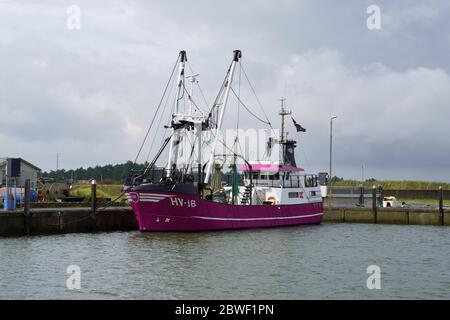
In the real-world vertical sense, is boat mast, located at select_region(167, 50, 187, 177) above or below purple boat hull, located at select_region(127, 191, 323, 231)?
above

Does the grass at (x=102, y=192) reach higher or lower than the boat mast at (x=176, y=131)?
lower

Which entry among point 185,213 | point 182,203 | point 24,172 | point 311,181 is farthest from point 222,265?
point 24,172

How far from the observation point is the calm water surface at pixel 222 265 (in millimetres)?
20469

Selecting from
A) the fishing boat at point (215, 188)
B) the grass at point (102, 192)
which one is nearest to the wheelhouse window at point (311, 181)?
the fishing boat at point (215, 188)

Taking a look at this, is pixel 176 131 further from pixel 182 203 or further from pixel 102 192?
pixel 102 192

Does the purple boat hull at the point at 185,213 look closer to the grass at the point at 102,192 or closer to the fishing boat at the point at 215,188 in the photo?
the fishing boat at the point at 215,188

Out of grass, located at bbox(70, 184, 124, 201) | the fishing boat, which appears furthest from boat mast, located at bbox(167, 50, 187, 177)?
grass, located at bbox(70, 184, 124, 201)

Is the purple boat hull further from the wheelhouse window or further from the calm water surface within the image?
the wheelhouse window

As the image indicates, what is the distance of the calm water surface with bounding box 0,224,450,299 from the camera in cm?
2047

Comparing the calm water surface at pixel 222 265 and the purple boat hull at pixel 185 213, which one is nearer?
the calm water surface at pixel 222 265

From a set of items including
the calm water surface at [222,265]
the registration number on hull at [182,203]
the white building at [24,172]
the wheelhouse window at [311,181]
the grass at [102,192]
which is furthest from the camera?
the grass at [102,192]

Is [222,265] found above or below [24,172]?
below

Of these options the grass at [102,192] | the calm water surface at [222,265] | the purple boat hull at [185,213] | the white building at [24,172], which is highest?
the white building at [24,172]

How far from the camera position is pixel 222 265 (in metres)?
25.5
